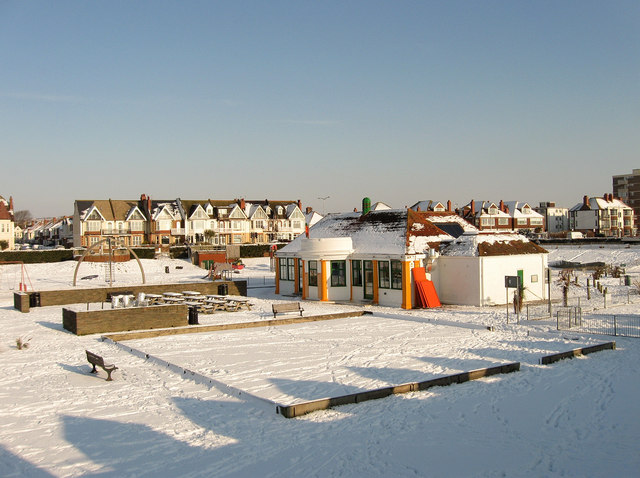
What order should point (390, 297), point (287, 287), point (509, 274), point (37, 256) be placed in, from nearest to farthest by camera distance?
1. point (509, 274)
2. point (390, 297)
3. point (287, 287)
4. point (37, 256)

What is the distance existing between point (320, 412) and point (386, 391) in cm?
182

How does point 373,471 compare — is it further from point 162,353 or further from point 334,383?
point 162,353

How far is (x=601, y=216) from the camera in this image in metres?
113

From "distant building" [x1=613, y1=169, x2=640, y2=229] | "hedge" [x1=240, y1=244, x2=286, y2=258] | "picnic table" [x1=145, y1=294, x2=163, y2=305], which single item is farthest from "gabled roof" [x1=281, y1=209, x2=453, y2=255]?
"distant building" [x1=613, y1=169, x2=640, y2=229]

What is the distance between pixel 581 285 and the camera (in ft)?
124

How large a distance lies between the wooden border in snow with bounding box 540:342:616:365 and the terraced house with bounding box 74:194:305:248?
63578 millimetres

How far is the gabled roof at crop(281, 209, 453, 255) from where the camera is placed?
29520mm

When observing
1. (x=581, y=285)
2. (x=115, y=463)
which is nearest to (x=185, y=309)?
(x=115, y=463)

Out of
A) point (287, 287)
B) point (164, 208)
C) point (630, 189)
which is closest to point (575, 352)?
point (287, 287)

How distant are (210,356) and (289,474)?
898 centimetres

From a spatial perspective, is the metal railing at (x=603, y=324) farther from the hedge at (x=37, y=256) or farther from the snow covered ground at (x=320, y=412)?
the hedge at (x=37, y=256)

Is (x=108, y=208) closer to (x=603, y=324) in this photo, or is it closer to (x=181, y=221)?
(x=181, y=221)

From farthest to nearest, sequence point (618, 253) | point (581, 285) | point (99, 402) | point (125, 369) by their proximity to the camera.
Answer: point (618, 253) < point (581, 285) < point (125, 369) < point (99, 402)

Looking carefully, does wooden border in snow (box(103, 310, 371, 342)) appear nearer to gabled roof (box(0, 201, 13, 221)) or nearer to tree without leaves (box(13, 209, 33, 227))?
gabled roof (box(0, 201, 13, 221))
